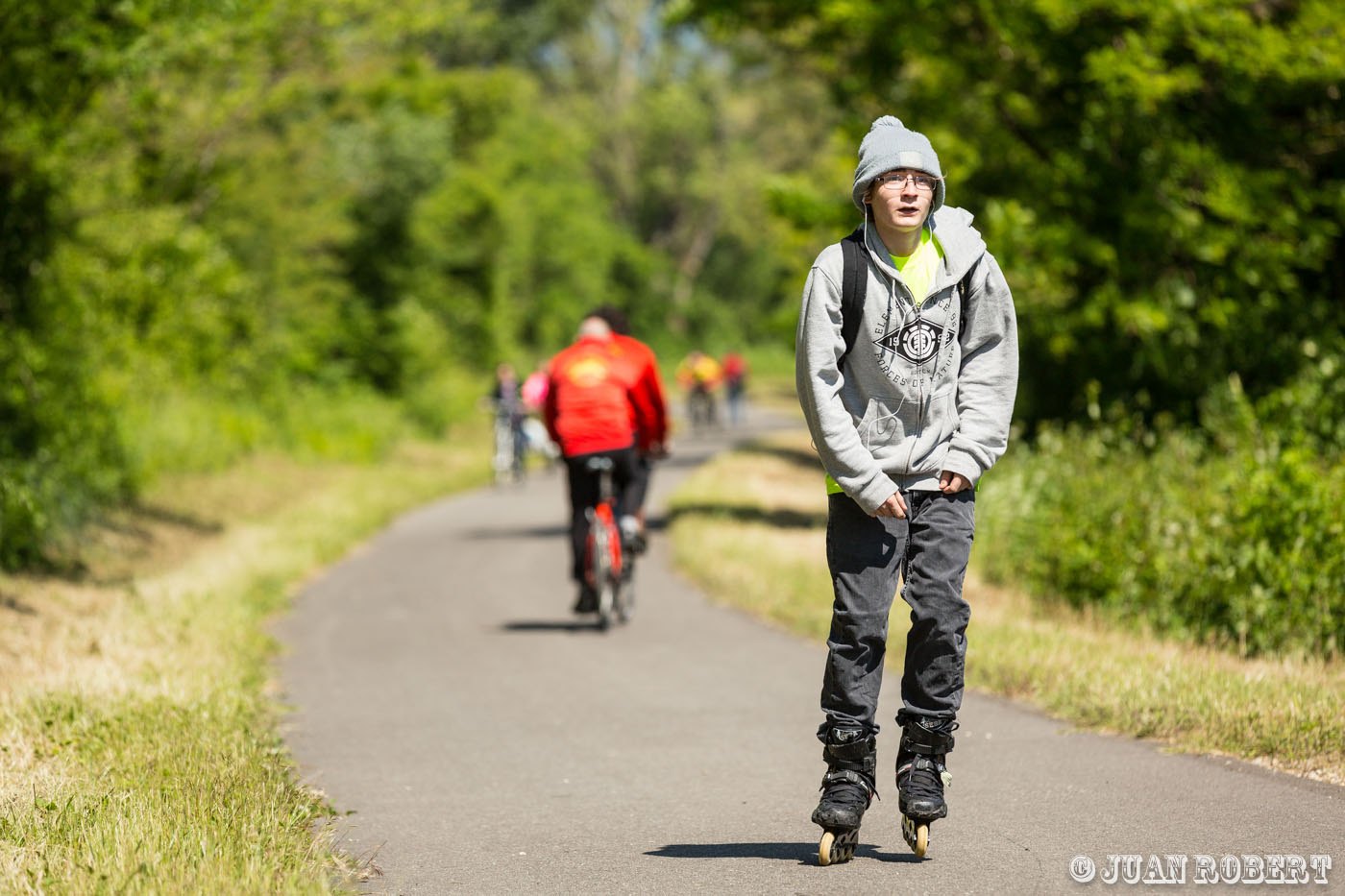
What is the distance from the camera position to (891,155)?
4.65 meters

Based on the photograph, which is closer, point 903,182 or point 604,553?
point 903,182

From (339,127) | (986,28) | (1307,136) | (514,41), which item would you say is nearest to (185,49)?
(986,28)

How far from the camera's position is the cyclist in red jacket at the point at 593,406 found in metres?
10.6

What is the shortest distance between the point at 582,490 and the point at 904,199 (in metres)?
6.40

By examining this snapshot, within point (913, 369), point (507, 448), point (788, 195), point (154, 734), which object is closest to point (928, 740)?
point (913, 369)

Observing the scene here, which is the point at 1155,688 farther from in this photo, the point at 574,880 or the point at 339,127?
the point at 339,127

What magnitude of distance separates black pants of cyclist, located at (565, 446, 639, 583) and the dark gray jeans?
600cm

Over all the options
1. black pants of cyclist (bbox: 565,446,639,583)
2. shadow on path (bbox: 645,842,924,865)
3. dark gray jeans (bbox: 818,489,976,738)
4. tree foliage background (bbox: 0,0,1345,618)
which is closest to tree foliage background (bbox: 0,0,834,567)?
tree foliage background (bbox: 0,0,1345,618)

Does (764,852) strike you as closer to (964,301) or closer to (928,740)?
(928,740)

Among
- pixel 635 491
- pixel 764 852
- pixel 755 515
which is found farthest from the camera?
pixel 755 515

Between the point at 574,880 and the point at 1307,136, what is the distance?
431 inches

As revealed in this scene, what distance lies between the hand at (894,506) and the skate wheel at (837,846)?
0.93 metres

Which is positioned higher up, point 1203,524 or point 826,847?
point 1203,524

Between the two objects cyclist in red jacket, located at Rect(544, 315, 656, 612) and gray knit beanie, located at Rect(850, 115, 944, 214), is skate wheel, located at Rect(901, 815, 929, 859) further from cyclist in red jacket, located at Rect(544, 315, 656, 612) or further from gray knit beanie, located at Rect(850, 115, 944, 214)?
cyclist in red jacket, located at Rect(544, 315, 656, 612)
